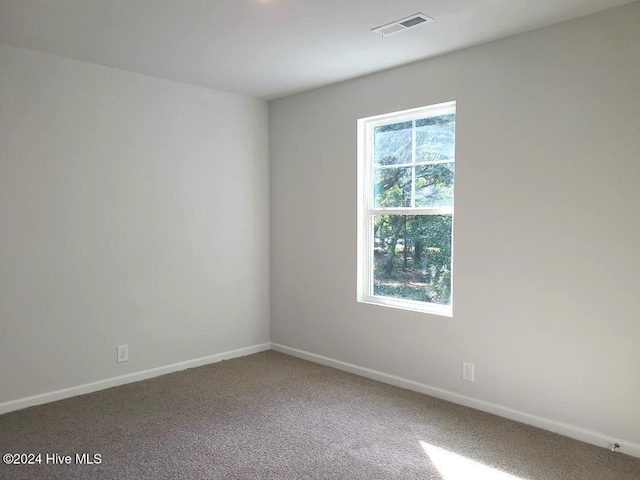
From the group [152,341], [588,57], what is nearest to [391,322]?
[152,341]

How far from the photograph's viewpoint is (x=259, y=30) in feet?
9.89

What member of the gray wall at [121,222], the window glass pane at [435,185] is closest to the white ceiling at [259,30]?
the gray wall at [121,222]

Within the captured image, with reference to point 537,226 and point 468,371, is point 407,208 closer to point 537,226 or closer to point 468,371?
point 537,226

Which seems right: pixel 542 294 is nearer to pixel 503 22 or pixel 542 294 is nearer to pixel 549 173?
pixel 549 173

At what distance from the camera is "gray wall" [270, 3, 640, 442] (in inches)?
108

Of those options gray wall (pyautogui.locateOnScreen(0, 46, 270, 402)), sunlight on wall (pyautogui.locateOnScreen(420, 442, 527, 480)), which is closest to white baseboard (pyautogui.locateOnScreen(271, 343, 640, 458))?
sunlight on wall (pyautogui.locateOnScreen(420, 442, 527, 480))

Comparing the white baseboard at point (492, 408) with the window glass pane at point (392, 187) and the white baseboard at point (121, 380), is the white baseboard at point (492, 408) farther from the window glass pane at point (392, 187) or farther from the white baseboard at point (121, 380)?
the window glass pane at point (392, 187)

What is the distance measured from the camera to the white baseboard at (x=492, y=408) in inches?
110

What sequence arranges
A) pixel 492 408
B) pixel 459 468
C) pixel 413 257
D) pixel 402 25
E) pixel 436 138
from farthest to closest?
pixel 413 257 → pixel 436 138 → pixel 492 408 → pixel 402 25 → pixel 459 468

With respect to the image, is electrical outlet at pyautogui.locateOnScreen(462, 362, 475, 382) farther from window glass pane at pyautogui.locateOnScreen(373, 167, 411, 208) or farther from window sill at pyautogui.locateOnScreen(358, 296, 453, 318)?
window glass pane at pyautogui.locateOnScreen(373, 167, 411, 208)

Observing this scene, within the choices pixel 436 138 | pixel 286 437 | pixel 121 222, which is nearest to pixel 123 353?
pixel 121 222

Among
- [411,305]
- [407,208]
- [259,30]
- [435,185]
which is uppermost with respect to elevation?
[259,30]

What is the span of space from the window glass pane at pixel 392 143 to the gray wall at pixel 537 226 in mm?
182

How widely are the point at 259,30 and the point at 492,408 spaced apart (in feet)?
9.33
